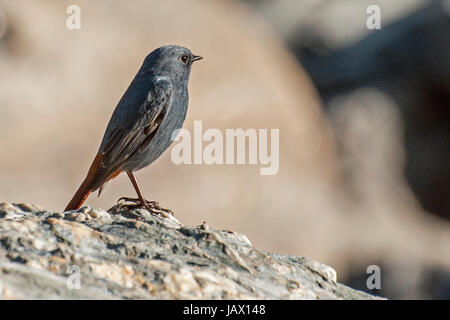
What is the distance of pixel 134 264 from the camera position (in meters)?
3.12

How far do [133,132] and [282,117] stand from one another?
675 centimetres

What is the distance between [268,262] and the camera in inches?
140

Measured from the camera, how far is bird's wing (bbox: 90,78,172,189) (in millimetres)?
5297

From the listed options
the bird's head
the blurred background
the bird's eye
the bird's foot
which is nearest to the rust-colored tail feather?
the bird's foot

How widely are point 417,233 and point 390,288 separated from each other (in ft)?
4.56

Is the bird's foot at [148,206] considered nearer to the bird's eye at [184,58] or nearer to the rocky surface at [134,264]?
the rocky surface at [134,264]

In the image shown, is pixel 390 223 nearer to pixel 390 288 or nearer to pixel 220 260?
pixel 390 288

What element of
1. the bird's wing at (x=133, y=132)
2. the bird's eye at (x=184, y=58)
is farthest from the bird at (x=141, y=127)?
the bird's eye at (x=184, y=58)

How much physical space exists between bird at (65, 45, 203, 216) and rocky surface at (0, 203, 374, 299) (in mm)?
1477

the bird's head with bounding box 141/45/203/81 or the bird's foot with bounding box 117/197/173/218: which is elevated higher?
the bird's head with bounding box 141/45/203/81

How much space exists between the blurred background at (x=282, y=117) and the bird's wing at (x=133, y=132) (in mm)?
3935

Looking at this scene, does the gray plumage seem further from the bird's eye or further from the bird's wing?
the bird's eye

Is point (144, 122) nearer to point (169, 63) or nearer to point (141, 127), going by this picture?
point (141, 127)

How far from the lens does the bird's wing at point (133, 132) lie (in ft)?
17.4
